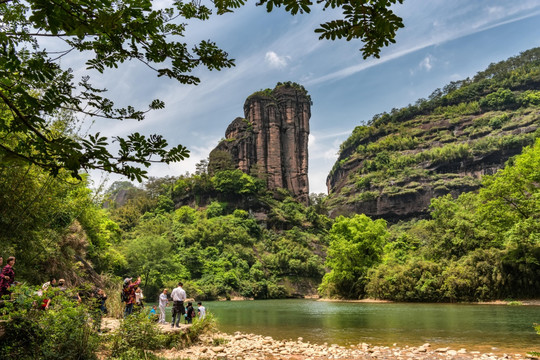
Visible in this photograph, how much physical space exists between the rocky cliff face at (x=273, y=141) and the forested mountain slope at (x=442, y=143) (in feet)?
54.0

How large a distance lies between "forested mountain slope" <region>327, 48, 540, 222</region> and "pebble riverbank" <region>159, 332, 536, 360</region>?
3417 inches

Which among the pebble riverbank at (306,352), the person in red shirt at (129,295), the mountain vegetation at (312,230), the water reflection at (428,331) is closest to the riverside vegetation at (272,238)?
the mountain vegetation at (312,230)

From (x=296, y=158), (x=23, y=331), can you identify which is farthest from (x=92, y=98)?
(x=296, y=158)

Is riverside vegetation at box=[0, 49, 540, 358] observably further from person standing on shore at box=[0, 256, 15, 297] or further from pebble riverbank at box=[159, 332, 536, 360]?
pebble riverbank at box=[159, 332, 536, 360]

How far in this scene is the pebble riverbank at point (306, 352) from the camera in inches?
382

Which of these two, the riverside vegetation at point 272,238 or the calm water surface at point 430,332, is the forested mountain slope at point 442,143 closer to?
the riverside vegetation at point 272,238

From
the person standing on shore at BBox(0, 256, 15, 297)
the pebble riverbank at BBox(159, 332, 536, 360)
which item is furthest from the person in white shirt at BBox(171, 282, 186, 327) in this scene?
the person standing on shore at BBox(0, 256, 15, 297)

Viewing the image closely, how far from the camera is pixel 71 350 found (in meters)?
6.71

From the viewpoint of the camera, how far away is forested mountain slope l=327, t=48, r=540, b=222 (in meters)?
90.8

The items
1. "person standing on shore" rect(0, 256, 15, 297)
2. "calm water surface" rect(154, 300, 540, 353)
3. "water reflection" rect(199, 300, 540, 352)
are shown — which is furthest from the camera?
"water reflection" rect(199, 300, 540, 352)

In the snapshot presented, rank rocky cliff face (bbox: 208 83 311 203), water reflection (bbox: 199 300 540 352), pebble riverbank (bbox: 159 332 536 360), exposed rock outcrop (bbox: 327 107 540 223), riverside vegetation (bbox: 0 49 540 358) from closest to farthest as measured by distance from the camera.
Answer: pebble riverbank (bbox: 159 332 536 360) → water reflection (bbox: 199 300 540 352) → riverside vegetation (bbox: 0 49 540 358) → exposed rock outcrop (bbox: 327 107 540 223) → rocky cliff face (bbox: 208 83 311 203)

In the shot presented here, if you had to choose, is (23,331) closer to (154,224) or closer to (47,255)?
(47,255)

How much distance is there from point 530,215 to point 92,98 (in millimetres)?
33026

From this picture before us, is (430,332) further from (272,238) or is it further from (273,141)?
(273,141)
